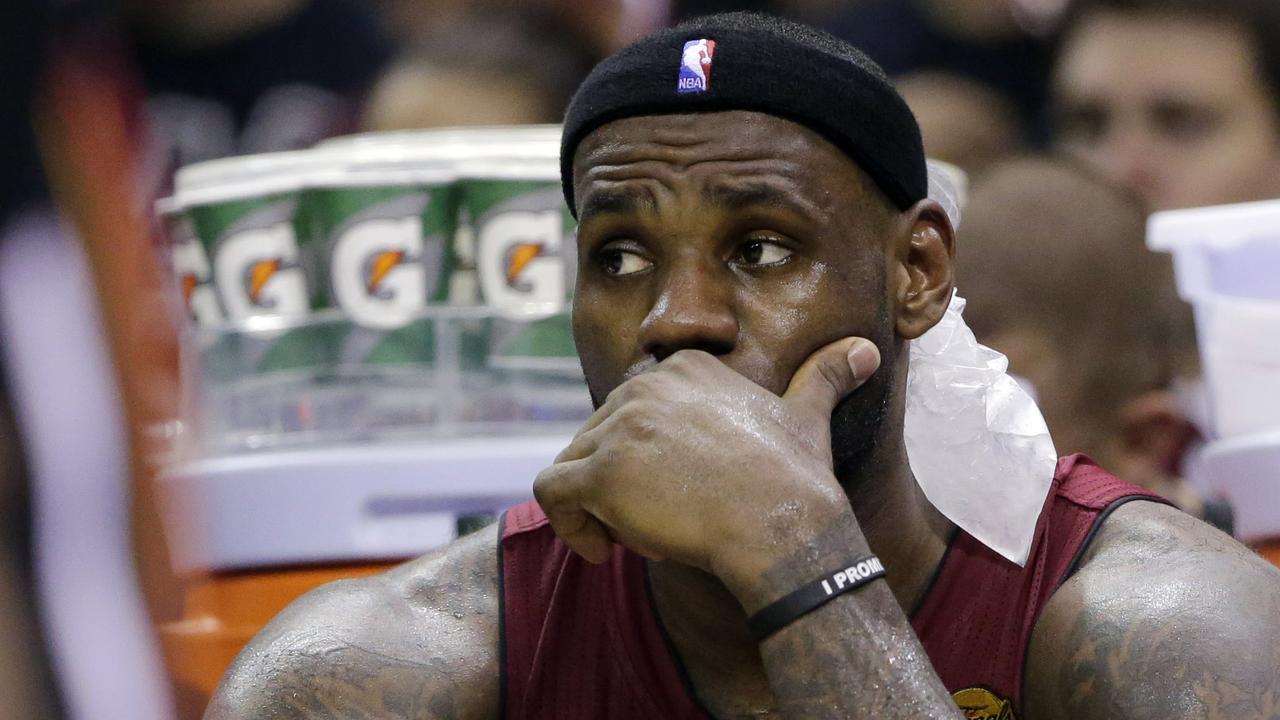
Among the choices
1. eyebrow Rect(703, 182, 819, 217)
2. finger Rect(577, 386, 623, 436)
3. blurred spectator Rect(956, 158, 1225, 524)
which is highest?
eyebrow Rect(703, 182, 819, 217)

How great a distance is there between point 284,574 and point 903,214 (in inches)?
54.1

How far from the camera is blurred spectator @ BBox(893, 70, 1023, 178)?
15.0ft

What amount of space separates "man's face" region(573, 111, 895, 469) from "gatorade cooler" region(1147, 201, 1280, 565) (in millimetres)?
1315

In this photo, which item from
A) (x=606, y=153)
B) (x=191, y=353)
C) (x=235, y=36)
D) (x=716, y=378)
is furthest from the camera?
(x=235, y=36)

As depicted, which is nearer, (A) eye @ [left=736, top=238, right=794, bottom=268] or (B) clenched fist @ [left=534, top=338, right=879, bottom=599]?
(B) clenched fist @ [left=534, top=338, right=879, bottom=599]

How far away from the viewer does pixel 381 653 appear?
227 cm

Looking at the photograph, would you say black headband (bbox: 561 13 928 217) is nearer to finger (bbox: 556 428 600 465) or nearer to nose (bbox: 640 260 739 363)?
nose (bbox: 640 260 739 363)

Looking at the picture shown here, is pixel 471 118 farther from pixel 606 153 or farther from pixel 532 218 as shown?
→ pixel 606 153

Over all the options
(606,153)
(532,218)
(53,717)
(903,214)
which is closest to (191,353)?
(532,218)

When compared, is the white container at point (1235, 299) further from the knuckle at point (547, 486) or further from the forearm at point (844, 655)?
the knuckle at point (547, 486)

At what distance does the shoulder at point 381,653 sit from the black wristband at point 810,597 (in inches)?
22.3

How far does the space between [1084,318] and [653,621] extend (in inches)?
73.2

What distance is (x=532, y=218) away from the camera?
10.1 feet

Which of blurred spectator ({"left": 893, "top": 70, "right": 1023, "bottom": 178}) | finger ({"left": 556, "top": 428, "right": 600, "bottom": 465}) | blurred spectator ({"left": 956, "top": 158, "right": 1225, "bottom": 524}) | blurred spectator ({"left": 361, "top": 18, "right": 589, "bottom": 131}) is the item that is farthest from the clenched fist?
blurred spectator ({"left": 893, "top": 70, "right": 1023, "bottom": 178})
